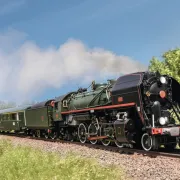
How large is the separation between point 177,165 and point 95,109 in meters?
6.38

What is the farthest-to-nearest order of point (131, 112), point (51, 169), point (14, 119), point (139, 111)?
point (14, 119) → point (131, 112) → point (139, 111) → point (51, 169)

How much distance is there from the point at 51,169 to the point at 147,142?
5.66 m

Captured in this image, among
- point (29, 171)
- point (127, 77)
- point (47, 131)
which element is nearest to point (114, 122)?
point (127, 77)

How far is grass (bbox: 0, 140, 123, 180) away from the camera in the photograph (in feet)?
22.0

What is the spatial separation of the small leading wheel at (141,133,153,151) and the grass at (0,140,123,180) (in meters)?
4.05

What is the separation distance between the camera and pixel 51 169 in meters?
7.44

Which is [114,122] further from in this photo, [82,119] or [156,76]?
[82,119]

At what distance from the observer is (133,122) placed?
1246 cm

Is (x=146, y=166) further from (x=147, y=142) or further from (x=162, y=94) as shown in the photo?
(x=162, y=94)

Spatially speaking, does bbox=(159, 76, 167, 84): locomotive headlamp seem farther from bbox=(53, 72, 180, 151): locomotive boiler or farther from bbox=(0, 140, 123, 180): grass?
bbox=(0, 140, 123, 180): grass

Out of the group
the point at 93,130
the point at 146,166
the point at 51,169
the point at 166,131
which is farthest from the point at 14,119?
the point at 51,169

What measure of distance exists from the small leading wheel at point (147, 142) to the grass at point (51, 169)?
160 inches

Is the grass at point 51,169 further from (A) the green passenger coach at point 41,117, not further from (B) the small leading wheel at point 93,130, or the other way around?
(A) the green passenger coach at point 41,117

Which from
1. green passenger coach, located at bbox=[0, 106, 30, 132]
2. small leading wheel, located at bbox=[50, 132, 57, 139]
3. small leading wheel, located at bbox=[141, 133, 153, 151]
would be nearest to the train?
small leading wheel, located at bbox=[141, 133, 153, 151]
